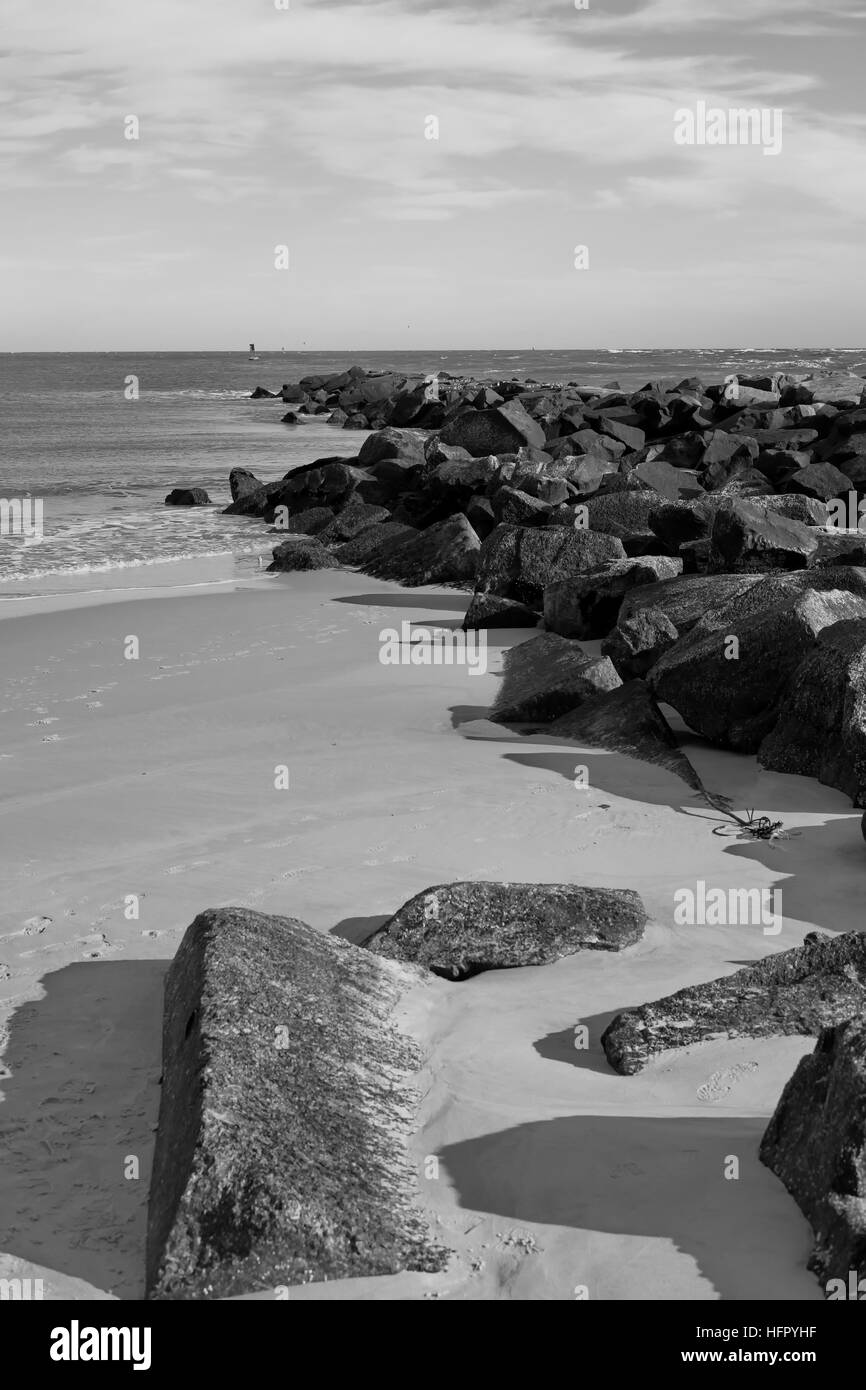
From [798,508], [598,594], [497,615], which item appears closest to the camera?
[598,594]

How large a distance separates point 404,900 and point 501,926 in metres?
0.81

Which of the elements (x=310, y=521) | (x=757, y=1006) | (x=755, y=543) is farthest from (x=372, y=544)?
(x=757, y=1006)

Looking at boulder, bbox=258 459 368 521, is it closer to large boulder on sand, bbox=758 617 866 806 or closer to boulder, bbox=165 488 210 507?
boulder, bbox=165 488 210 507

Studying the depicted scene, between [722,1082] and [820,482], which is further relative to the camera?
[820,482]

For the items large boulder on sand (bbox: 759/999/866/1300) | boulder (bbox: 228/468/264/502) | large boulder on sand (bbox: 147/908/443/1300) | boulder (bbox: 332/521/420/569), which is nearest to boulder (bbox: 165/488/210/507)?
boulder (bbox: 228/468/264/502)

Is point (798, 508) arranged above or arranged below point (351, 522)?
above

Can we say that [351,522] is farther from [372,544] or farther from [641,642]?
[641,642]

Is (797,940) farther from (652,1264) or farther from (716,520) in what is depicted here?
(716,520)

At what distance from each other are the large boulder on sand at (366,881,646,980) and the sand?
10 cm

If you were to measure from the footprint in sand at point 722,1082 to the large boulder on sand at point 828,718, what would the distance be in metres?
2.99

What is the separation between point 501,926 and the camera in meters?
5.53

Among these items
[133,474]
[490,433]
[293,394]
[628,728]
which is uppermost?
[293,394]

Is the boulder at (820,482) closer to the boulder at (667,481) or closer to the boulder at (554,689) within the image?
the boulder at (667,481)

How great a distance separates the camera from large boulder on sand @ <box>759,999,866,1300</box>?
331 cm
